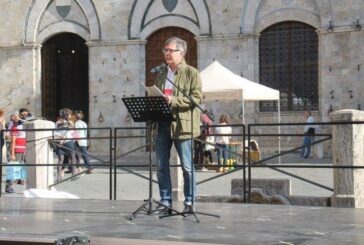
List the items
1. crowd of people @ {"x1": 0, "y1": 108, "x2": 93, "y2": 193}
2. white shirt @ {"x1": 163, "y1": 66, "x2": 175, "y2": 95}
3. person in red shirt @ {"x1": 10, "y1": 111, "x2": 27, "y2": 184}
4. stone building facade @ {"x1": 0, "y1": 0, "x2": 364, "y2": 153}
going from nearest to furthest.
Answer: white shirt @ {"x1": 163, "y1": 66, "x2": 175, "y2": 95} → crowd of people @ {"x1": 0, "y1": 108, "x2": 93, "y2": 193} → person in red shirt @ {"x1": 10, "y1": 111, "x2": 27, "y2": 184} → stone building facade @ {"x1": 0, "y1": 0, "x2": 364, "y2": 153}

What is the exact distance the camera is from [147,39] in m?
26.9

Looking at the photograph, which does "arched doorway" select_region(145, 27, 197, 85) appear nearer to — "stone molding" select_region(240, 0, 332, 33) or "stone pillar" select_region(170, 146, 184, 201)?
"stone molding" select_region(240, 0, 332, 33)

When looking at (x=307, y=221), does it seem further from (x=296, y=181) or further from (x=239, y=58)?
(x=239, y=58)

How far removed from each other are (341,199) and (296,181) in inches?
245

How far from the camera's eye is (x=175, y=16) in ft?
86.8

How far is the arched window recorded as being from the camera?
25047 millimetres

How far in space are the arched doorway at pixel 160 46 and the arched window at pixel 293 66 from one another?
8.46 feet

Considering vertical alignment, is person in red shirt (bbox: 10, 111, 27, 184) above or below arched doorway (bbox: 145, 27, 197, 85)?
below

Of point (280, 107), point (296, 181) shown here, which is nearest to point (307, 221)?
point (296, 181)

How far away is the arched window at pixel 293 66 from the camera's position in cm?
2505

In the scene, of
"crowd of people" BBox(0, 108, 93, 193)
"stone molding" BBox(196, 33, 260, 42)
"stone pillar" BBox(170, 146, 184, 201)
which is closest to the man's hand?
"stone pillar" BBox(170, 146, 184, 201)

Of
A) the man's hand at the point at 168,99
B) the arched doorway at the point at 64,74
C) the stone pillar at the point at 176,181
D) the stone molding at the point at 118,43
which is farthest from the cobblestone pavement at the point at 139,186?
the arched doorway at the point at 64,74

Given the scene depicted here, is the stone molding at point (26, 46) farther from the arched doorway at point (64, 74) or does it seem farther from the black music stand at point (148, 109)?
the black music stand at point (148, 109)

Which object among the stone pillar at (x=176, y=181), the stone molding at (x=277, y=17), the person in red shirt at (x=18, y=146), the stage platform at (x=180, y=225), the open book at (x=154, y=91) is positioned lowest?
A: the stage platform at (x=180, y=225)
